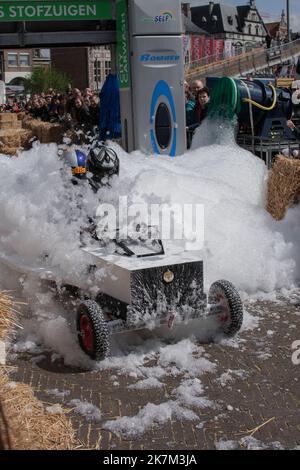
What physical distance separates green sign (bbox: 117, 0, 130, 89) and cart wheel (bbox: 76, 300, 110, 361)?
24.1 feet

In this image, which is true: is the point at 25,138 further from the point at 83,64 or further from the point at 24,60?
the point at 24,60

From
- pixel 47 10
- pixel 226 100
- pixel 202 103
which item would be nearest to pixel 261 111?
pixel 226 100

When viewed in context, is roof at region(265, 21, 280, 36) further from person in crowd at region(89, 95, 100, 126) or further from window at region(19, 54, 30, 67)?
person in crowd at region(89, 95, 100, 126)

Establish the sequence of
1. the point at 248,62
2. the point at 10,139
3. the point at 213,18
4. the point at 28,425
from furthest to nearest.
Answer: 1. the point at 213,18
2. the point at 248,62
3. the point at 10,139
4. the point at 28,425

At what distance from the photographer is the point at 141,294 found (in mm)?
5133

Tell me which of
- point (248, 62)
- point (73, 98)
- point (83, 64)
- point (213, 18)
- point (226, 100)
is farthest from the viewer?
point (213, 18)

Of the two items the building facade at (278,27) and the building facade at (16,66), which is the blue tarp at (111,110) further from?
the building facade at (278,27)

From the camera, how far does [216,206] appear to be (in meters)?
7.54

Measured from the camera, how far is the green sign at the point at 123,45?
1133 cm

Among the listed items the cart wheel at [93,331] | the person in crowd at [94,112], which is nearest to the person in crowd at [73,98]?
the person in crowd at [94,112]

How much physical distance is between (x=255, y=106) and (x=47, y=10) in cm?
413

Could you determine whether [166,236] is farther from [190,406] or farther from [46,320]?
[190,406]

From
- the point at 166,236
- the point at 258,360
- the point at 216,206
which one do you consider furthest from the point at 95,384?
the point at 216,206

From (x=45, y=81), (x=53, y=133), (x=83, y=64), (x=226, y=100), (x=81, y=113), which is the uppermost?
(x=83, y=64)
